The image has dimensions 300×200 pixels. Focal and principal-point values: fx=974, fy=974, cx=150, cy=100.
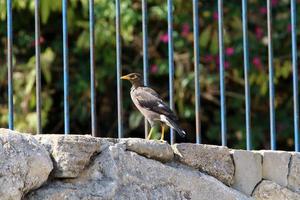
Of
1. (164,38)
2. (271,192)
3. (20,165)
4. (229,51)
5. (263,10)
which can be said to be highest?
(263,10)

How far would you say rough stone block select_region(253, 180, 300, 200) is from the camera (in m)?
5.64

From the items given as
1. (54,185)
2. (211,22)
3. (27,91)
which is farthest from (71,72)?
(54,185)

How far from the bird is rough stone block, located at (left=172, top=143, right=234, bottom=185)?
0.99 feet

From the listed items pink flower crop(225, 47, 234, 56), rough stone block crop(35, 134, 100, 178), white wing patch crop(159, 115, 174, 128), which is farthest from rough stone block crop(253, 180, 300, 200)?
pink flower crop(225, 47, 234, 56)

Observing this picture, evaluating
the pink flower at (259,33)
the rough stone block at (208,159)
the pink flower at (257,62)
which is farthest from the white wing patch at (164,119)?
the pink flower at (259,33)

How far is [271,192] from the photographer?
18.6 ft

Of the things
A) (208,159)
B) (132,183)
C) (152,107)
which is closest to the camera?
(132,183)

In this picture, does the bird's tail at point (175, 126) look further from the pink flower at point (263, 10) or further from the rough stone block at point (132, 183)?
the pink flower at point (263, 10)

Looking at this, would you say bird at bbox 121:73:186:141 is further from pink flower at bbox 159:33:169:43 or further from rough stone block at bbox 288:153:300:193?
pink flower at bbox 159:33:169:43

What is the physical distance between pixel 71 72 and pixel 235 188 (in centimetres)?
391

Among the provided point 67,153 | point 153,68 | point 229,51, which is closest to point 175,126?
point 67,153

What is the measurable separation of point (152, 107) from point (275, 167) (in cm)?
86

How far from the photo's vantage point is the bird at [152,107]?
5797 mm

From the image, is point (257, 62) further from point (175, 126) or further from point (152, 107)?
point (175, 126)
